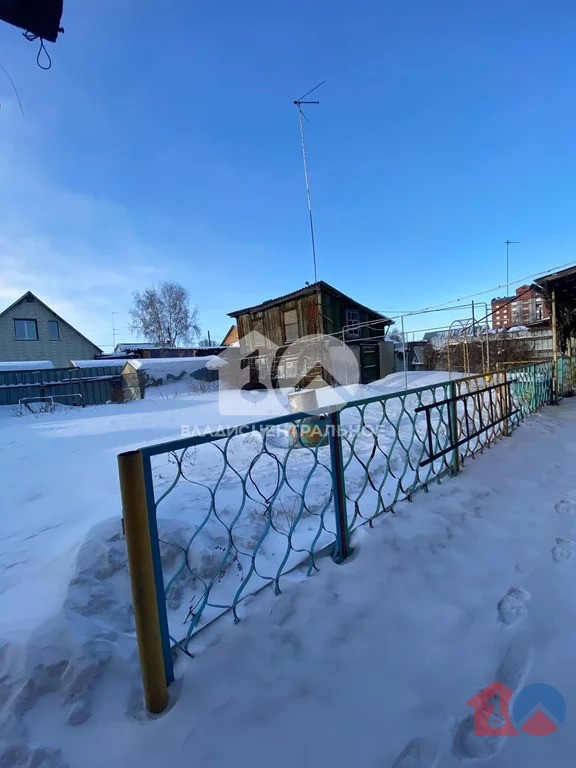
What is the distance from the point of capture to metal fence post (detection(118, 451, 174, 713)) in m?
1.07

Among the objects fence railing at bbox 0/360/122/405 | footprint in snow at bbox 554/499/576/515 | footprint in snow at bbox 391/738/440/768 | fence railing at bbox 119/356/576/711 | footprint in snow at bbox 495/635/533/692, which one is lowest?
footprint in snow at bbox 391/738/440/768

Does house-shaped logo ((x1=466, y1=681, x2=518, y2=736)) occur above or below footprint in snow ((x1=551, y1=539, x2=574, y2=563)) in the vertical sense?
below

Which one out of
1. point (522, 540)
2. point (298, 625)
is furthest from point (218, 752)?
point (522, 540)

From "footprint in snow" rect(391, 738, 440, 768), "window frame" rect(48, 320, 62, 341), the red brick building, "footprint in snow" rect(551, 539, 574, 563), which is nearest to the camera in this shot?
"footprint in snow" rect(391, 738, 440, 768)

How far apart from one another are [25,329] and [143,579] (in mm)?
23532

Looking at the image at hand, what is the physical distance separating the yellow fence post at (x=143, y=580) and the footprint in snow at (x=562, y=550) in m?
1.98

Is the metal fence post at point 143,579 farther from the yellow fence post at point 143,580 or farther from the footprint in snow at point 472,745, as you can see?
the footprint in snow at point 472,745

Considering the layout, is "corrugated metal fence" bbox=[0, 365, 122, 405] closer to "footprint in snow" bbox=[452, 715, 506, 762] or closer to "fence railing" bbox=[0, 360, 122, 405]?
"fence railing" bbox=[0, 360, 122, 405]

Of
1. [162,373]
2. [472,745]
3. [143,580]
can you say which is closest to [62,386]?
[162,373]

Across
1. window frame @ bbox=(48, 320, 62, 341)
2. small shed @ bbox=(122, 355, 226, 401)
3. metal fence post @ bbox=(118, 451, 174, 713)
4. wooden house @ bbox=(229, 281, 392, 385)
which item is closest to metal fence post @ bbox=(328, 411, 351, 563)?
metal fence post @ bbox=(118, 451, 174, 713)

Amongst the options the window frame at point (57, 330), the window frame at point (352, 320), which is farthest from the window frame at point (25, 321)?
the window frame at point (352, 320)

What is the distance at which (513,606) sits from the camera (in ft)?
4.92

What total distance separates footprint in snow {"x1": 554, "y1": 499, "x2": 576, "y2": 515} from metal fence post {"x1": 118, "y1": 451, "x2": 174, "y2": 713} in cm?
255

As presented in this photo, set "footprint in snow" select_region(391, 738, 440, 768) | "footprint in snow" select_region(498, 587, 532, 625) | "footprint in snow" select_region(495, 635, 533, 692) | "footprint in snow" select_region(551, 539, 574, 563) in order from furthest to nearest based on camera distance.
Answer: "footprint in snow" select_region(551, 539, 574, 563) < "footprint in snow" select_region(498, 587, 532, 625) < "footprint in snow" select_region(495, 635, 533, 692) < "footprint in snow" select_region(391, 738, 440, 768)
